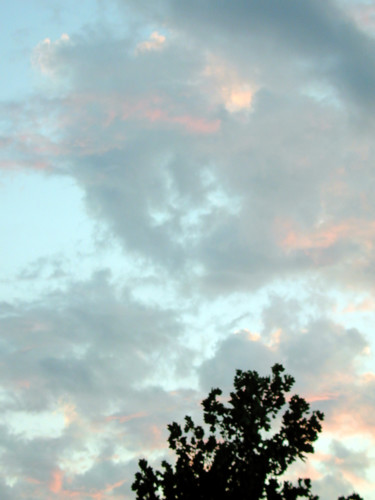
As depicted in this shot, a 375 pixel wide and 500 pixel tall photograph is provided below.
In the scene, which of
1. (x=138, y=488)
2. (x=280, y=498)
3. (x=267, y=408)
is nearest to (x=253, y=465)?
(x=280, y=498)

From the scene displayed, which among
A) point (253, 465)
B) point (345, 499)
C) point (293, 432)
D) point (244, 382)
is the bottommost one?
point (345, 499)

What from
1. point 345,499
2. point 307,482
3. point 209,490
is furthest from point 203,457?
point 345,499

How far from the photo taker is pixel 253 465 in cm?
2164

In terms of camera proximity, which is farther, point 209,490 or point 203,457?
point 203,457

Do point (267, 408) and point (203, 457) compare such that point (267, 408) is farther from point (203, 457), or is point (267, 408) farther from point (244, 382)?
point (203, 457)

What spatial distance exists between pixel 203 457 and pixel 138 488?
10.2 feet

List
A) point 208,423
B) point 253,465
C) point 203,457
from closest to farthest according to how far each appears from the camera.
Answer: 1. point 253,465
2. point 203,457
3. point 208,423

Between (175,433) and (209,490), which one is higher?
(175,433)

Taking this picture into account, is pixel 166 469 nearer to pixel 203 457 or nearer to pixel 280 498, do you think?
pixel 203 457

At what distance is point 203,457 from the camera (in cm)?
2330

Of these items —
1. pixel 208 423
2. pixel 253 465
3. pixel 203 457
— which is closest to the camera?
pixel 253 465

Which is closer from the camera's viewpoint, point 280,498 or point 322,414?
point 280,498

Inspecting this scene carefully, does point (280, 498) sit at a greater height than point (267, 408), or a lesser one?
lesser

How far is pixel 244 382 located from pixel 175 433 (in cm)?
403
